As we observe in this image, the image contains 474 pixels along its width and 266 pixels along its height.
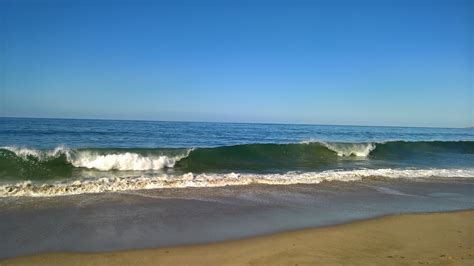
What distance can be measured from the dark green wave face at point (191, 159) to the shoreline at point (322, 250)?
7.90m

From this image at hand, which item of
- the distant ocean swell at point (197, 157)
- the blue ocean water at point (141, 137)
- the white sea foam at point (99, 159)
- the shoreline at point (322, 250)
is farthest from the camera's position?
the blue ocean water at point (141, 137)

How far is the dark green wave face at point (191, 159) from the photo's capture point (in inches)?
507

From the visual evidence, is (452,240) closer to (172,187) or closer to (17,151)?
(172,187)

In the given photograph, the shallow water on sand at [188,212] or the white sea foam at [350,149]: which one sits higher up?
the white sea foam at [350,149]

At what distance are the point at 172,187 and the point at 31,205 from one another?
3.45 meters

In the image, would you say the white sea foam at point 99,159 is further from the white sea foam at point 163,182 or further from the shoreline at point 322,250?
the shoreline at point 322,250

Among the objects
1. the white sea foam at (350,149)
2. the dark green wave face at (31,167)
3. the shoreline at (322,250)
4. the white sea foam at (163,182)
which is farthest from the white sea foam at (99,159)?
the white sea foam at (350,149)

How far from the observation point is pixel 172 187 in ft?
31.9

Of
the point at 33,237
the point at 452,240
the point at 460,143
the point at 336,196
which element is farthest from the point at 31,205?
the point at 460,143

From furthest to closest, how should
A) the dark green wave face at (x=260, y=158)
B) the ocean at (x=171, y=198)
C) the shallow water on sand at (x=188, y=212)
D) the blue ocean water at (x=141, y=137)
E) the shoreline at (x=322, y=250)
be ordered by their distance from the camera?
the blue ocean water at (x=141, y=137), the dark green wave face at (x=260, y=158), the ocean at (x=171, y=198), the shallow water on sand at (x=188, y=212), the shoreline at (x=322, y=250)

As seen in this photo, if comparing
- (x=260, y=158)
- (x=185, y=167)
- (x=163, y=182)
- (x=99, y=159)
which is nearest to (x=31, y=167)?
(x=99, y=159)

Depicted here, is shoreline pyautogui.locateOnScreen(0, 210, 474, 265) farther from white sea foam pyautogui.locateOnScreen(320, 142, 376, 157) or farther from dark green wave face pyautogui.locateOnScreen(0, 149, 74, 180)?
white sea foam pyautogui.locateOnScreen(320, 142, 376, 157)

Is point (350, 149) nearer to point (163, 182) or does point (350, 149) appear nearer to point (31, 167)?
point (163, 182)

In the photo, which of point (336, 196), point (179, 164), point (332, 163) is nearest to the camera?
point (336, 196)
